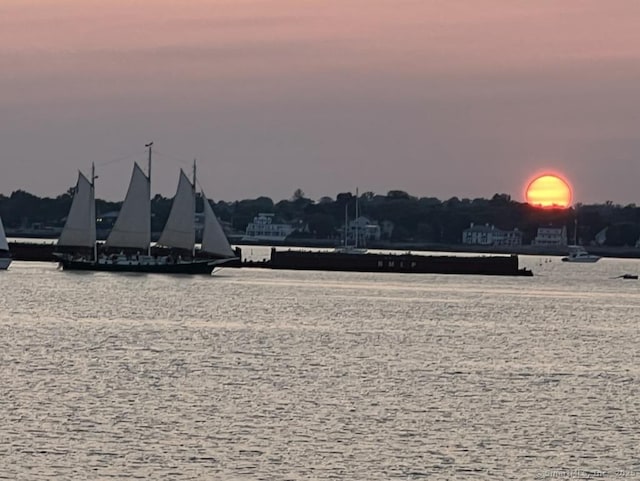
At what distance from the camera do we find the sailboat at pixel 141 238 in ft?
397

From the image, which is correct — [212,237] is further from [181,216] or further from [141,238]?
[141,238]

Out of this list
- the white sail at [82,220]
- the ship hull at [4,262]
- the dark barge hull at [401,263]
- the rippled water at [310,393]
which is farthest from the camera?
the dark barge hull at [401,263]

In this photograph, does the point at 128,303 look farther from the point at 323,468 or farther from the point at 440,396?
the point at 323,468

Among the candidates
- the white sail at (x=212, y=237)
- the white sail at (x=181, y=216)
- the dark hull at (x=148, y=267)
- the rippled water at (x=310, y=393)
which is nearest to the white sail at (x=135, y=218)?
the white sail at (x=181, y=216)

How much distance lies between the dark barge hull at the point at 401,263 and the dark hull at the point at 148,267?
2847 centimetres

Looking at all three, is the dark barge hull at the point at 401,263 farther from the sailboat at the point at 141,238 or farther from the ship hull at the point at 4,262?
the ship hull at the point at 4,262

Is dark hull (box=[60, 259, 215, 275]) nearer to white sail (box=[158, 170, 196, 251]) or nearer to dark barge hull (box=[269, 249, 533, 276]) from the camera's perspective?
white sail (box=[158, 170, 196, 251])

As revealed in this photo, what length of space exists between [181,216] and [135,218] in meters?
3.34

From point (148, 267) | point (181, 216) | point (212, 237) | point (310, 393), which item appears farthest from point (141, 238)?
point (310, 393)

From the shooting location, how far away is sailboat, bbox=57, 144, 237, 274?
12088 cm

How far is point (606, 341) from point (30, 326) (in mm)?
23157

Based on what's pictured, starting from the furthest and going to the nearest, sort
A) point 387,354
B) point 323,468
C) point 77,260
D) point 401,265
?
point 401,265
point 77,260
point 387,354
point 323,468

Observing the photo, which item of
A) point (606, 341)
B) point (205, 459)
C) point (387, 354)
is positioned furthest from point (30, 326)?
point (205, 459)

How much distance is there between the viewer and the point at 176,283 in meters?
116
